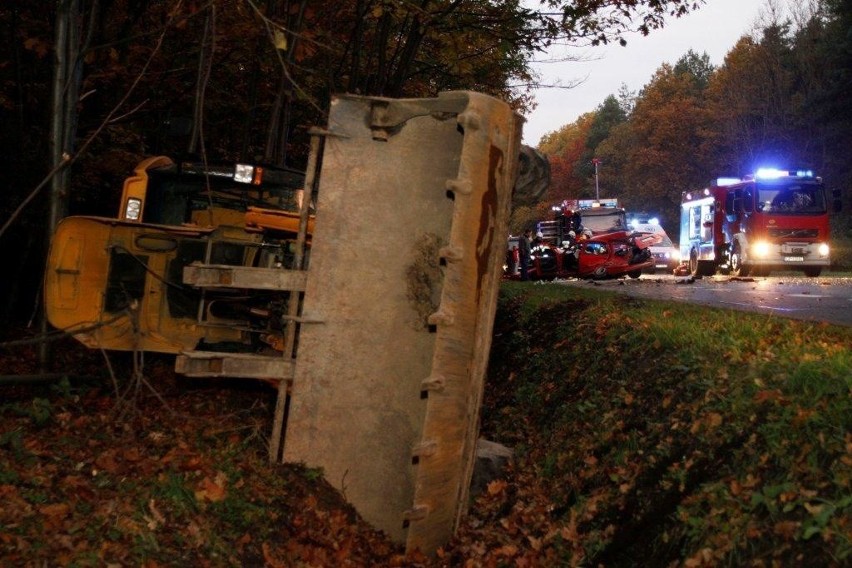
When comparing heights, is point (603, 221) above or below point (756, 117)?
below

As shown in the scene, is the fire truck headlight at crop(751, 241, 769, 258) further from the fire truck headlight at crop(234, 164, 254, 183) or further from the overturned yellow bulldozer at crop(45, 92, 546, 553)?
the overturned yellow bulldozer at crop(45, 92, 546, 553)

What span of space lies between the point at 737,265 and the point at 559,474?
22.2 metres

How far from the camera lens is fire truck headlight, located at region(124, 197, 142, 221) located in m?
9.39

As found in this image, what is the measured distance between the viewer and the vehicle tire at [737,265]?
87.5 ft

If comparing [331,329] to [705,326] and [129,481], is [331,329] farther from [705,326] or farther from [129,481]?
[705,326]

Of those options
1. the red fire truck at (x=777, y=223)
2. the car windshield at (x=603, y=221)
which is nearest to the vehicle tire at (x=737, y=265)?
the red fire truck at (x=777, y=223)

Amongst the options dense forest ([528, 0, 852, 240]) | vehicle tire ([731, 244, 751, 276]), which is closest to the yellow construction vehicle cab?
vehicle tire ([731, 244, 751, 276])

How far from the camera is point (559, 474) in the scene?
6770 mm

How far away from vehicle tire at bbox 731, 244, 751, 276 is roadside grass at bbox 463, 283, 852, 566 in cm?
1839

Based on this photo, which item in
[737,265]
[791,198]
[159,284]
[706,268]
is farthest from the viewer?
[706,268]

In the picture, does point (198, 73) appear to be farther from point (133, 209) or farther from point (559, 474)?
point (559, 474)

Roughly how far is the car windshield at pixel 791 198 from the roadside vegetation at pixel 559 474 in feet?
61.9

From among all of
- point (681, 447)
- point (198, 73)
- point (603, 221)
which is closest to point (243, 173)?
point (198, 73)

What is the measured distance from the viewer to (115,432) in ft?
21.5
